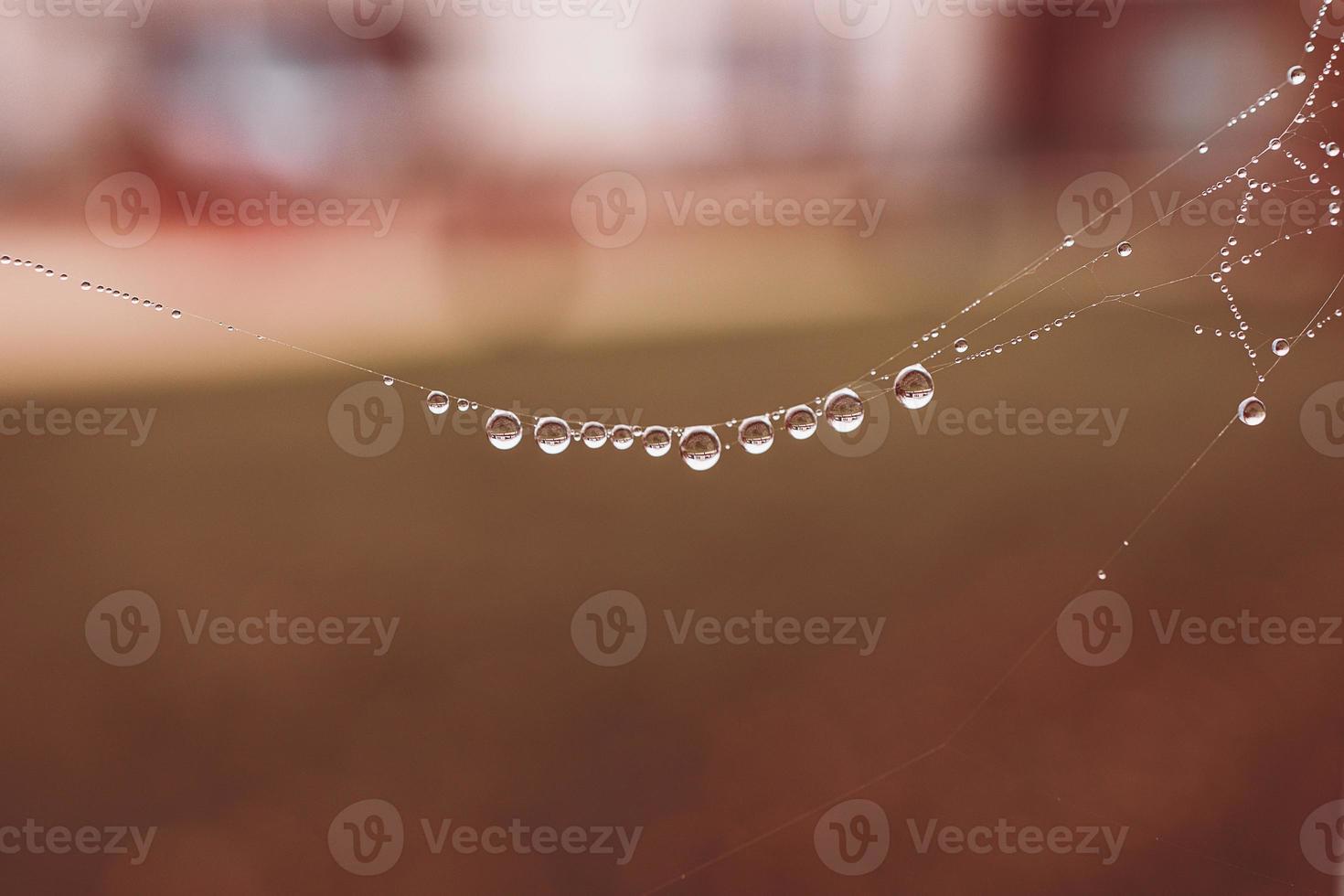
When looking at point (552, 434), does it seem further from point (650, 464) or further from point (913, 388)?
point (913, 388)

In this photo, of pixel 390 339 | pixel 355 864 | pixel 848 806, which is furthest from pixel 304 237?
pixel 848 806

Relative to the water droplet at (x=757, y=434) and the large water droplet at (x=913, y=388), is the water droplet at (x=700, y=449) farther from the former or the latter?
Answer: the large water droplet at (x=913, y=388)

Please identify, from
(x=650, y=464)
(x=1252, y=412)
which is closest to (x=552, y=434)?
(x=650, y=464)

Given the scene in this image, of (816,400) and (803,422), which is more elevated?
(816,400)

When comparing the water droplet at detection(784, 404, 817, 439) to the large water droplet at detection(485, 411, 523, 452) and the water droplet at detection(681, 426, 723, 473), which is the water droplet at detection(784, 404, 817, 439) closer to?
the water droplet at detection(681, 426, 723, 473)

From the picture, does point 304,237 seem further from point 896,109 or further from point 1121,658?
point 1121,658

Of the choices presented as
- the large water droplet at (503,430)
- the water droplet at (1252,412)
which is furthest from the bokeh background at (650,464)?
the large water droplet at (503,430)
